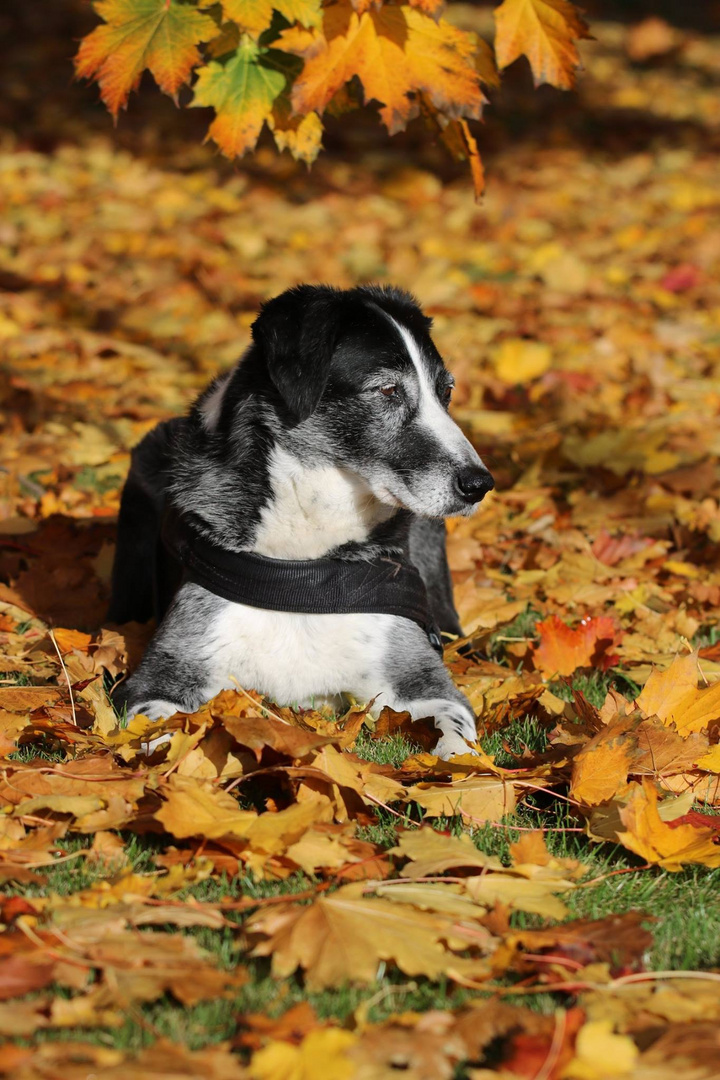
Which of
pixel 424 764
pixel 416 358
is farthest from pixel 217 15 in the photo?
pixel 424 764

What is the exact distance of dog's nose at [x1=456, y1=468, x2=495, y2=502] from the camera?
162 inches

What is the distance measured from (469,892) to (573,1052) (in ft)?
1.93

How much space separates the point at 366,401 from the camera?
167 inches

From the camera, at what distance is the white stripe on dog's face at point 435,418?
4164 mm

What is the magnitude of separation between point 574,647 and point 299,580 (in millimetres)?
1160

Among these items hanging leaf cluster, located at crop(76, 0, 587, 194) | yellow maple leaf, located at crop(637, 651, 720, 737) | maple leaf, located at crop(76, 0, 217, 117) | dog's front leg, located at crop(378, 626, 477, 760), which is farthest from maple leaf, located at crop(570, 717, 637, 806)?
maple leaf, located at crop(76, 0, 217, 117)

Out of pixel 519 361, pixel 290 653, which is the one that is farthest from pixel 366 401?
pixel 519 361

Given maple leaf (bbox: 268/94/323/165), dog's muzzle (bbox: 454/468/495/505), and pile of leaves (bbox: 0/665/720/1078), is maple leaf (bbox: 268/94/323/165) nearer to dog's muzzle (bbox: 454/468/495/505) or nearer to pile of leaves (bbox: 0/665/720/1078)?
dog's muzzle (bbox: 454/468/495/505)

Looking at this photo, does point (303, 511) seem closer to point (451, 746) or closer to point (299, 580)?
point (299, 580)

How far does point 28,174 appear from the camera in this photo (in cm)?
1412

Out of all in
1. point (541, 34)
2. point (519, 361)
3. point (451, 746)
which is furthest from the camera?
point (519, 361)

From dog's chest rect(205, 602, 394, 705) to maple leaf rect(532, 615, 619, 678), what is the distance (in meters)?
0.73

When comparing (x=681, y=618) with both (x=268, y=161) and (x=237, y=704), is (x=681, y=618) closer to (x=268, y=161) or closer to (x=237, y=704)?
(x=237, y=704)

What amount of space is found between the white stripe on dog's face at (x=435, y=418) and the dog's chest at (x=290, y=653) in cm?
73
